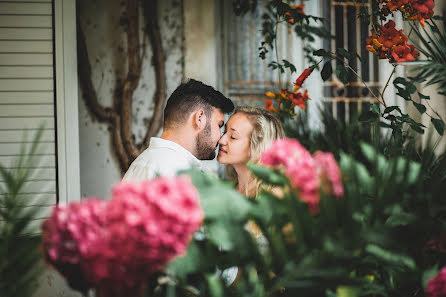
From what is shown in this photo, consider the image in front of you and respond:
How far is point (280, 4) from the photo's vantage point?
206 centimetres

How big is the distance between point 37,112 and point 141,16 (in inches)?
41.2

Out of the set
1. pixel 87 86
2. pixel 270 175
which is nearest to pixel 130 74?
pixel 87 86

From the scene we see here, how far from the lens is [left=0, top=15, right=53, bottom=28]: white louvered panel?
7.00 feet

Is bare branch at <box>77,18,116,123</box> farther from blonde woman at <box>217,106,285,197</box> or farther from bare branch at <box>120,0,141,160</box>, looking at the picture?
blonde woman at <box>217,106,285,197</box>

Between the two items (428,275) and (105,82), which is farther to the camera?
(105,82)

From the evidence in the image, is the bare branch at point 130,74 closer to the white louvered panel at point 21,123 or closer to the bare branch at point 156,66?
the bare branch at point 156,66

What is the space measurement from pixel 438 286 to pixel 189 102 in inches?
61.9

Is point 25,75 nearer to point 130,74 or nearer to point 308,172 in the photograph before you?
point 130,74

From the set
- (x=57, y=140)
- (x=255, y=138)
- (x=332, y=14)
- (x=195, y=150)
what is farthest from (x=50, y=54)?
(x=332, y=14)

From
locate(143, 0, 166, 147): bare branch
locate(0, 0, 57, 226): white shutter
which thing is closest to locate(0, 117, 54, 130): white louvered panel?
locate(0, 0, 57, 226): white shutter

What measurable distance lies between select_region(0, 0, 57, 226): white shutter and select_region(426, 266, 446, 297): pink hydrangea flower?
1.94 m

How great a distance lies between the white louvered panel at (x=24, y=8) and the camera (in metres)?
2.13

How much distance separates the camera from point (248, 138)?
204cm

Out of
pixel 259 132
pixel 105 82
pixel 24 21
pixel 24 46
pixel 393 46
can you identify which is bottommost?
pixel 259 132
